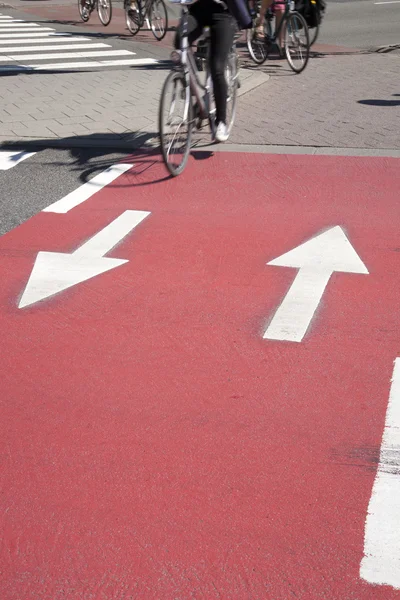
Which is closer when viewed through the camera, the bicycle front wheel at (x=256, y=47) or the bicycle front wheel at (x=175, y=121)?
the bicycle front wheel at (x=175, y=121)

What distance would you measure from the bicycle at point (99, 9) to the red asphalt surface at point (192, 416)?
14415mm

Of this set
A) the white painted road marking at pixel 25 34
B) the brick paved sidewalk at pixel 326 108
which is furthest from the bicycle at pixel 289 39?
the white painted road marking at pixel 25 34

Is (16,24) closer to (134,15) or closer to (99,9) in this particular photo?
(99,9)

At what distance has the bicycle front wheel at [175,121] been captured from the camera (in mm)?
6941

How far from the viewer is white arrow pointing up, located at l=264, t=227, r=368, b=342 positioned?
463cm

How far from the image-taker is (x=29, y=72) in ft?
43.1

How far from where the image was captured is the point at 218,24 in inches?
281

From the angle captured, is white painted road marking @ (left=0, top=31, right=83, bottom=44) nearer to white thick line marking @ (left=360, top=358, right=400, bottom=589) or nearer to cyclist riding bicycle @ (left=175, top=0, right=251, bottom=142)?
cyclist riding bicycle @ (left=175, top=0, right=251, bottom=142)

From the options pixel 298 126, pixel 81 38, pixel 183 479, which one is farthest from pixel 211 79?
pixel 81 38

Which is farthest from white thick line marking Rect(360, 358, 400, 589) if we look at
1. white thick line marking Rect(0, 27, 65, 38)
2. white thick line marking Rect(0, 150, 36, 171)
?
white thick line marking Rect(0, 27, 65, 38)

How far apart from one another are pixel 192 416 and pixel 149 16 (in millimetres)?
14865

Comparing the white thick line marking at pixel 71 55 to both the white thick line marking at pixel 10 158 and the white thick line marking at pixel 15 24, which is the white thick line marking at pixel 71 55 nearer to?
the white thick line marking at pixel 15 24

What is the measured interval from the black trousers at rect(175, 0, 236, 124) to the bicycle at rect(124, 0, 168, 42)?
9.88 metres

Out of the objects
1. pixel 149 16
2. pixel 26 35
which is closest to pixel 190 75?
pixel 149 16
